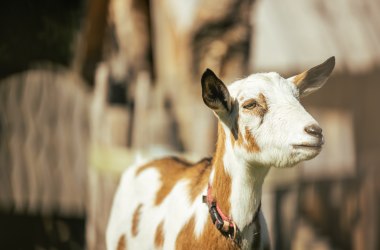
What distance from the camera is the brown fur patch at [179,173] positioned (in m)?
4.72

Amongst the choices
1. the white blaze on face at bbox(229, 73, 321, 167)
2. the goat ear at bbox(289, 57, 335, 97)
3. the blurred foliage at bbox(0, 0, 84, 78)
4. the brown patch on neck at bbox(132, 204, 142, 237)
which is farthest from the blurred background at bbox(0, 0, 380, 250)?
A: the white blaze on face at bbox(229, 73, 321, 167)

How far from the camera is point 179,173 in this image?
520cm

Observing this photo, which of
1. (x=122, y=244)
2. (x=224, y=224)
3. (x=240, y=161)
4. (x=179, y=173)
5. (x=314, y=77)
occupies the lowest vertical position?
(x=122, y=244)

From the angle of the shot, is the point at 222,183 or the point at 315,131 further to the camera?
the point at 222,183

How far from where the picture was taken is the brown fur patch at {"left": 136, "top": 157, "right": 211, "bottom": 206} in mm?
4723

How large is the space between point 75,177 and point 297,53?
3863 millimetres

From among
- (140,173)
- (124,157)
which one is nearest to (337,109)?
(124,157)

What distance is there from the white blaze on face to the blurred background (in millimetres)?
1935

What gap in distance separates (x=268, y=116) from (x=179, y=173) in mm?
1319

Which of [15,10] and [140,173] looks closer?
[140,173]

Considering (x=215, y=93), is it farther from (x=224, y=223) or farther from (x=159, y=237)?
(x=159, y=237)

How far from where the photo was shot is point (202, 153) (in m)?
6.36

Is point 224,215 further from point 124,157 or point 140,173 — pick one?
point 124,157

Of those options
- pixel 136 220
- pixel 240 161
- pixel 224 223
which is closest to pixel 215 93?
pixel 240 161
